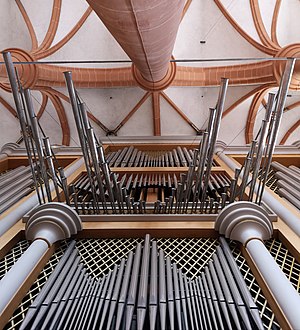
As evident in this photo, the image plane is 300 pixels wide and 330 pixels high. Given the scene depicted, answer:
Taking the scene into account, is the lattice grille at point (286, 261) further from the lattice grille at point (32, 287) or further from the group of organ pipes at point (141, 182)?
the lattice grille at point (32, 287)

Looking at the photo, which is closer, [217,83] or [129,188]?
[129,188]

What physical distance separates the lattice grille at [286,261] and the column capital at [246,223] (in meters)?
0.23

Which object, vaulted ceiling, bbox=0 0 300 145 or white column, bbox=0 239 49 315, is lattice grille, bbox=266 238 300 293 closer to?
white column, bbox=0 239 49 315

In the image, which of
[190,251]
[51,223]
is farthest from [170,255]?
[51,223]

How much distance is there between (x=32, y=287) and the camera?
273cm

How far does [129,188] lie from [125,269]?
2169mm

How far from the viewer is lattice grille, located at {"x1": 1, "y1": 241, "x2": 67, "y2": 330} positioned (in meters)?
2.34

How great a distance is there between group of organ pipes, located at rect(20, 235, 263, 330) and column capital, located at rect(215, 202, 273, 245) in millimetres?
202

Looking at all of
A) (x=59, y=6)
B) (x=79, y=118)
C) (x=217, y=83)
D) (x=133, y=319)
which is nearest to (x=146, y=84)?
(x=217, y=83)

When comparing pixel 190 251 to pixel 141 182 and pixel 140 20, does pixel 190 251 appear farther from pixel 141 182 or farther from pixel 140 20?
pixel 140 20

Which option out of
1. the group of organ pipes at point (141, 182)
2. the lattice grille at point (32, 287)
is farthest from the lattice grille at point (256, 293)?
the lattice grille at point (32, 287)

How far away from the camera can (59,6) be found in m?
9.91

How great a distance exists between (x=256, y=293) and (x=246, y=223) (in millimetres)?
688

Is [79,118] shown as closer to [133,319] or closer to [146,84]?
[133,319]
